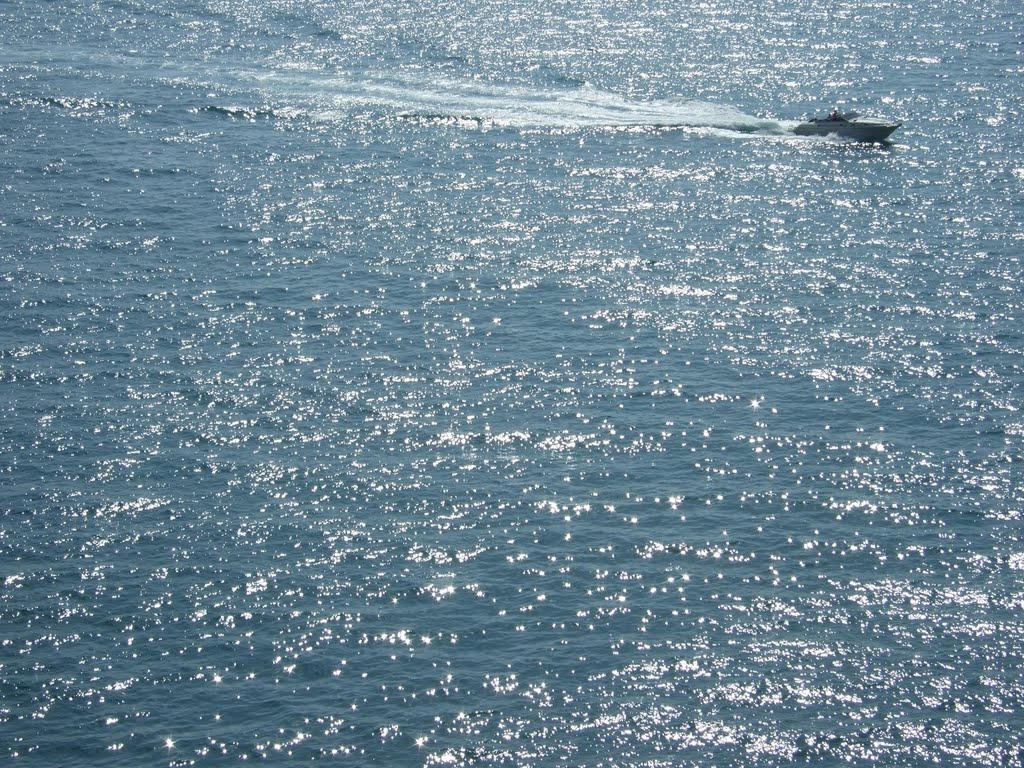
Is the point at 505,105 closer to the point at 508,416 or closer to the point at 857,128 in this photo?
the point at 857,128

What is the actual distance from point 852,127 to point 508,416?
7385 centimetres

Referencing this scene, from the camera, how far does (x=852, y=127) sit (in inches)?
5827

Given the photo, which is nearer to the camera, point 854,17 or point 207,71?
point 207,71

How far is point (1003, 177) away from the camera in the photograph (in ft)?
459

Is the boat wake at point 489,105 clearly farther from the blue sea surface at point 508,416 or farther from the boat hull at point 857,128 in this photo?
the boat hull at point 857,128

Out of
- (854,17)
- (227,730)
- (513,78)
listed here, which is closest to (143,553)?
(227,730)

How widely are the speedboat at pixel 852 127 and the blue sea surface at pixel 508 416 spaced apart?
5.28 ft

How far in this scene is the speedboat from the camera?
148125mm

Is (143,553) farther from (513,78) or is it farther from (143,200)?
(513,78)

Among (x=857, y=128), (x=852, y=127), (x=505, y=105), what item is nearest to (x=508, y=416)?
(x=505, y=105)

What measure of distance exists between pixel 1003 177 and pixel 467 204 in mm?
62092

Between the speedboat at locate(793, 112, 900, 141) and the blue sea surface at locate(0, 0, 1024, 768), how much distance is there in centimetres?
161

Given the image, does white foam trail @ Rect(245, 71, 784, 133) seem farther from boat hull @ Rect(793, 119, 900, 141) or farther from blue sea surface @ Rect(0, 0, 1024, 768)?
boat hull @ Rect(793, 119, 900, 141)

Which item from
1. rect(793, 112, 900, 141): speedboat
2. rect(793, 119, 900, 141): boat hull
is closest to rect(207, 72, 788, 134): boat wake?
rect(793, 112, 900, 141): speedboat
